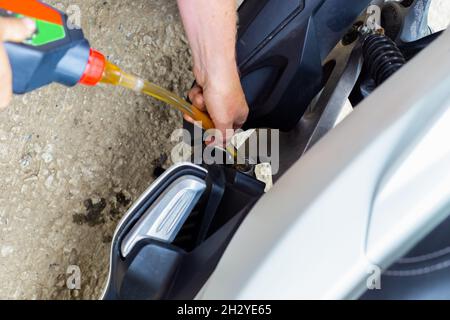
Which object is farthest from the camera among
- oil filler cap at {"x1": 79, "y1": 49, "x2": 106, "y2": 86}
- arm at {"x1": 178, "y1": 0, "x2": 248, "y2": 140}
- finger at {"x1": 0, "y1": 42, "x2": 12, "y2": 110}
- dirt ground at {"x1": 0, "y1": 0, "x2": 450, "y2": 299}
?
dirt ground at {"x1": 0, "y1": 0, "x2": 450, "y2": 299}

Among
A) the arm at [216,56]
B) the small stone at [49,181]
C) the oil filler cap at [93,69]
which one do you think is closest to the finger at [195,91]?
the arm at [216,56]

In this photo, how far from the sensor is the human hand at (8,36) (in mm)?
538

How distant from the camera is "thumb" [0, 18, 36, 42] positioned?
0.55 m

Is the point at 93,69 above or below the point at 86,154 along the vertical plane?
above

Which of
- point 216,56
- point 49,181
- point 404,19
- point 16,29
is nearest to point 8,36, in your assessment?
point 16,29

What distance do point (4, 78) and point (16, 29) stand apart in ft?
0.18

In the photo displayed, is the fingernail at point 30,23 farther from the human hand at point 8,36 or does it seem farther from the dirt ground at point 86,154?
the dirt ground at point 86,154

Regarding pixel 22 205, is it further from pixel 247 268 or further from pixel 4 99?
pixel 247 268

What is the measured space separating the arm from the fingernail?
11.1 inches

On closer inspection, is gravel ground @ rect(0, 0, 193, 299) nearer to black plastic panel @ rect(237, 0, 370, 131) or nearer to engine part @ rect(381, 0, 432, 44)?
black plastic panel @ rect(237, 0, 370, 131)

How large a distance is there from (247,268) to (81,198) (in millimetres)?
690

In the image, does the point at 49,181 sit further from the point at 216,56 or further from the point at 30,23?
the point at 30,23

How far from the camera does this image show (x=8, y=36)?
1.81ft

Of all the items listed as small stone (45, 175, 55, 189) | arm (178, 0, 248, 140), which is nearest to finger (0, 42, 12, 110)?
arm (178, 0, 248, 140)
